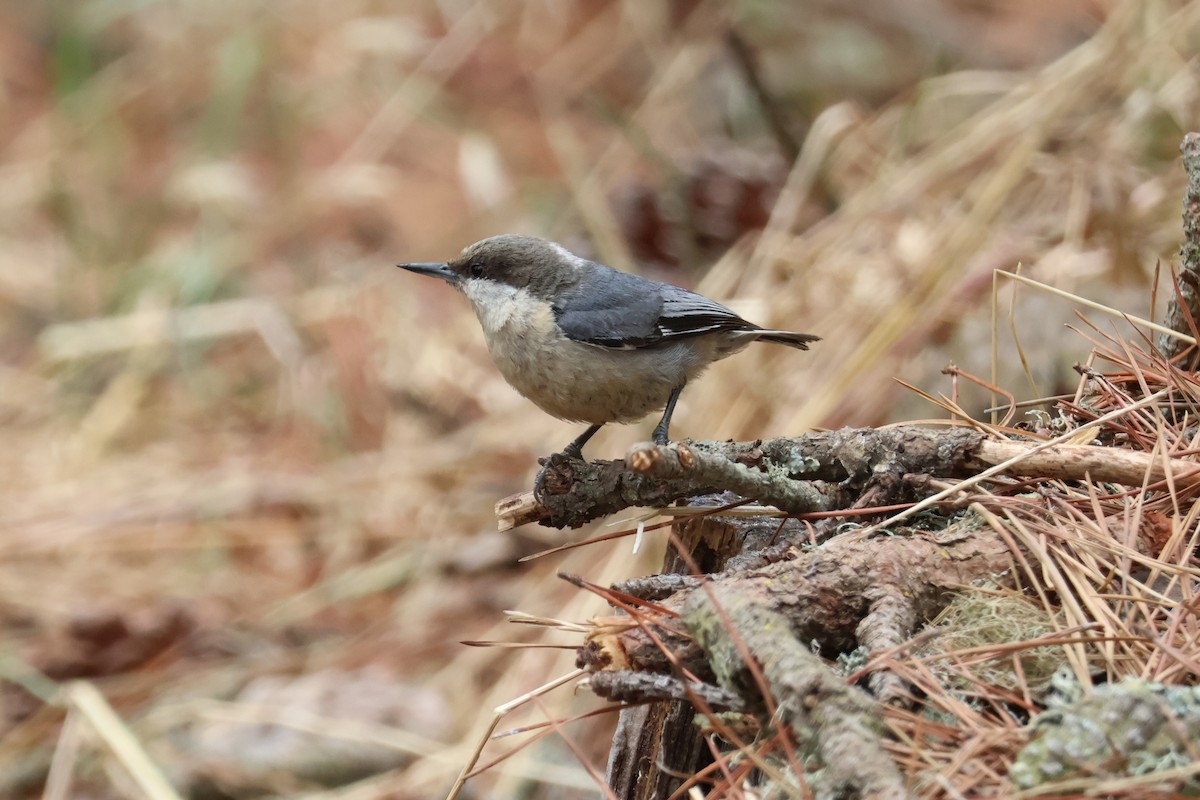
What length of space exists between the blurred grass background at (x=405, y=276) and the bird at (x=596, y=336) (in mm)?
946

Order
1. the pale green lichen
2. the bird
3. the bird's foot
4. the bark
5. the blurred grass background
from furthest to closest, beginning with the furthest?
1. the blurred grass background
2. the bird
3. the bird's foot
4. the bark
5. the pale green lichen

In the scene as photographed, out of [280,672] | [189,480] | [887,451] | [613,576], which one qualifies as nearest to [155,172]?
Answer: [189,480]

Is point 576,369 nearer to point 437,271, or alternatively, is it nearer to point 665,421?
point 665,421

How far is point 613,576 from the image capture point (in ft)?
13.6

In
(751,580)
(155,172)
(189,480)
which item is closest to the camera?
(751,580)

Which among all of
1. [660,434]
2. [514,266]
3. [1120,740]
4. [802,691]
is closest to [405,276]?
[514,266]

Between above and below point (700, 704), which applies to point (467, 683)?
below

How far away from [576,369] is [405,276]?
4.50m

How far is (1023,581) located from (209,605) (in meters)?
4.04

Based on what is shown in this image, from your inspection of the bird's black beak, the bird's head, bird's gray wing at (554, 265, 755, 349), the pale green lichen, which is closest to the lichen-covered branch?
the pale green lichen

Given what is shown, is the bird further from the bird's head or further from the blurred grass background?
the blurred grass background

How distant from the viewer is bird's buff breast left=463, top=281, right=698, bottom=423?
127 inches

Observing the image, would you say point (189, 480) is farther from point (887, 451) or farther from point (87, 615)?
point (887, 451)

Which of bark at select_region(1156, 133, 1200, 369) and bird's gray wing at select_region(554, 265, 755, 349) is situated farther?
bird's gray wing at select_region(554, 265, 755, 349)
